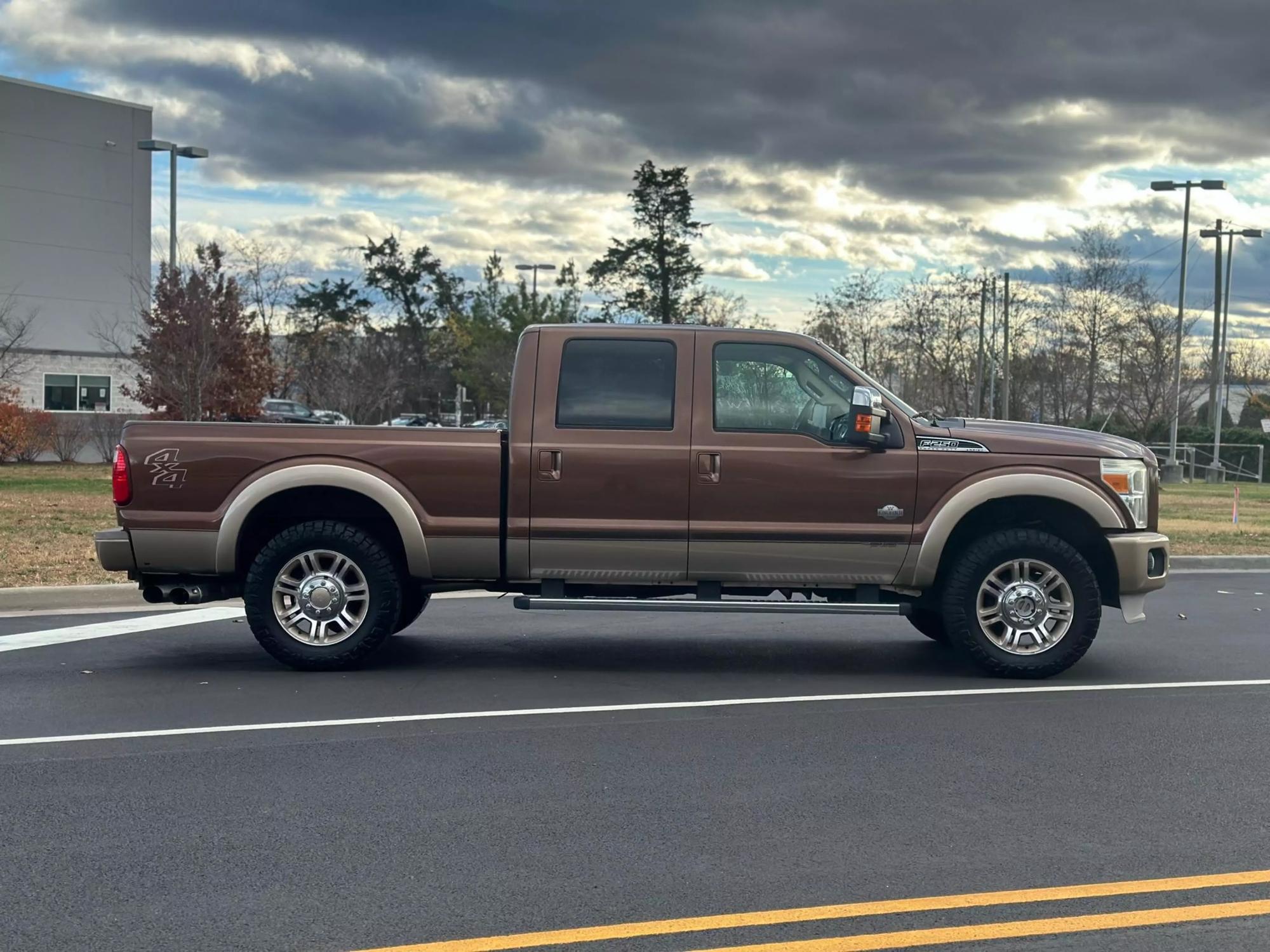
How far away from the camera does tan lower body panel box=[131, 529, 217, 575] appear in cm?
855

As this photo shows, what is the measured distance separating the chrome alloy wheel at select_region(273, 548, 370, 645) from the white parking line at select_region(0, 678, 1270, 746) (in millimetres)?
1374

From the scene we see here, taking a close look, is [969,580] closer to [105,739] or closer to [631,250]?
[105,739]

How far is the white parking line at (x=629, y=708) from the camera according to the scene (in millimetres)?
6855

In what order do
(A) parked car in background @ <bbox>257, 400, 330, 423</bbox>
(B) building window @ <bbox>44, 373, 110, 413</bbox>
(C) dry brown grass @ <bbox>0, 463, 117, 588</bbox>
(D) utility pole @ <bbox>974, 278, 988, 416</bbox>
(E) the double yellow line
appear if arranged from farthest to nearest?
(A) parked car in background @ <bbox>257, 400, 330, 423</bbox>, (D) utility pole @ <bbox>974, 278, 988, 416</bbox>, (B) building window @ <bbox>44, 373, 110, 413</bbox>, (C) dry brown grass @ <bbox>0, 463, 117, 588</bbox>, (E) the double yellow line

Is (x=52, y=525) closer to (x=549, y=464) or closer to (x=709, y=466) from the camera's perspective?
(x=549, y=464)

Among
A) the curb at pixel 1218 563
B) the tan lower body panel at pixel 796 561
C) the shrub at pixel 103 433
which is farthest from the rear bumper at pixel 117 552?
the shrub at pixel 103 433

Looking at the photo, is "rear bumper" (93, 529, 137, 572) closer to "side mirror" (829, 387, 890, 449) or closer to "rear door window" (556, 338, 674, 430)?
"rear door window" (556, 338, 674, 430)

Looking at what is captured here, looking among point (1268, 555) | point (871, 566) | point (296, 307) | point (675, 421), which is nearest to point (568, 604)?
point (675, 421)

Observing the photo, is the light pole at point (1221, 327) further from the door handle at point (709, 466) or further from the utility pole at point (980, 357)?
the door handle at point (709, 466)

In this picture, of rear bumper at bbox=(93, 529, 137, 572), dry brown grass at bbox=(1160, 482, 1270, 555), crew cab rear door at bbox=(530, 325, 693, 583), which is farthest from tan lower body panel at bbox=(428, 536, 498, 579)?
dry brown grass at bbox=(1160, 482, 1270, 555)

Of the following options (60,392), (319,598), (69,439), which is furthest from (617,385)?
(60,392)

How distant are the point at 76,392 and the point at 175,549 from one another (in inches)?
1672

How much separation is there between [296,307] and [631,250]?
29.3 m

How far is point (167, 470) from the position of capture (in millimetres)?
8547
